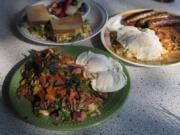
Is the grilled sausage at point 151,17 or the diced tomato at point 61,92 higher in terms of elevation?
the diced tomato at point 61,92

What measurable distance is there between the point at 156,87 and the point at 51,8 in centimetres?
59

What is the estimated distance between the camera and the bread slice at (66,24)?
125 cm

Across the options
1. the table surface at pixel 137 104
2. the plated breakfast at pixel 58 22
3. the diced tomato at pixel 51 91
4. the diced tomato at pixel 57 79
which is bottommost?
the table surface at pixel 137 104

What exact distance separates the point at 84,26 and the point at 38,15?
0.19 meters

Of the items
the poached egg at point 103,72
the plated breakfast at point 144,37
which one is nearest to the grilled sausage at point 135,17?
the plated breakfast at point 144,37

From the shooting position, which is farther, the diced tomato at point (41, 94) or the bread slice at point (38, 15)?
the bread slice at point (38, 15)

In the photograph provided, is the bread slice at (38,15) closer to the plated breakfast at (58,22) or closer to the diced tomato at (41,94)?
the plated breakfast at (58,22)

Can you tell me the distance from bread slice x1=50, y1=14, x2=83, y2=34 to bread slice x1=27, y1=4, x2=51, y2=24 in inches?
1.9

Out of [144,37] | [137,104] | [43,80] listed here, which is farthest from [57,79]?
[144,37]

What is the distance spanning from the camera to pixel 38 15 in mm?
1330

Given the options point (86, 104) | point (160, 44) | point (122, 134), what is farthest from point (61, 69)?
point (160, 44)

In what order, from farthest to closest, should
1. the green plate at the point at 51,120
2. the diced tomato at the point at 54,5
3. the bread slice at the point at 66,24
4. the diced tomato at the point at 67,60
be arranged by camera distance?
the diced tomato at the point at 54,5 → the bread slice at the point at 66,24 → the diced tomato at the point at 67,60 → the green plate at the point at 51,120

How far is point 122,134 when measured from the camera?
0.94m

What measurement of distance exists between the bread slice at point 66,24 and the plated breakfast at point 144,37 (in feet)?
0.34
